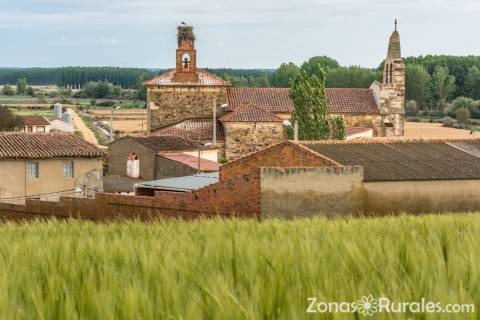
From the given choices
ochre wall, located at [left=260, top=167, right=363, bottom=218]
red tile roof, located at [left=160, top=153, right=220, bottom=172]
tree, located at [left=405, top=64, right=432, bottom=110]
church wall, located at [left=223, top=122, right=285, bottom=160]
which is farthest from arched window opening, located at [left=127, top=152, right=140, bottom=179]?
tree, located at [left=405, top=64, right=432, bottom=110]

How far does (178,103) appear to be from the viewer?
53094 mm

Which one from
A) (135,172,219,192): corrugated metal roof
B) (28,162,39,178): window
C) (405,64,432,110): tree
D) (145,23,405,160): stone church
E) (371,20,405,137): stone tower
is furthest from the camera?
(405,64,432,110): tree

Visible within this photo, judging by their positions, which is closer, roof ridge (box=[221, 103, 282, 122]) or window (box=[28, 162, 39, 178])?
window (box=[28, 162, 39, 178])

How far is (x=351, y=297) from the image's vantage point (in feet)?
18.9

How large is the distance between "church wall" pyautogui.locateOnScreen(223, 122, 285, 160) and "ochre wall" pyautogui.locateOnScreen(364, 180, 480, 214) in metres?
25.0

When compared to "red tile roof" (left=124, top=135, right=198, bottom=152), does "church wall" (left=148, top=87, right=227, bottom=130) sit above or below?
above

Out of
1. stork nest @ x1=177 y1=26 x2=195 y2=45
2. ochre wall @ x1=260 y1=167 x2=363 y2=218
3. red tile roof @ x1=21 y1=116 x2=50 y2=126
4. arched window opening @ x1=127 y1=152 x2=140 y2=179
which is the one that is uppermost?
stork nest @ x1=177 y1=26 x2=195 y2=45

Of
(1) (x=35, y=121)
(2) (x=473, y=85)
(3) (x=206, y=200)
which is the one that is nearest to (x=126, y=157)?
(3) (x=206, y=200)

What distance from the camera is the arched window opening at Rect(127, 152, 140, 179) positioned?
4234cm

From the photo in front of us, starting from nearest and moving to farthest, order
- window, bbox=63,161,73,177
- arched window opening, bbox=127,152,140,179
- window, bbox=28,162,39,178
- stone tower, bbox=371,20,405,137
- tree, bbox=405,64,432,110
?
window, bbox=28,162,39,178 → window, bbox=63,161,73,177 → arched window opening, bbox=127,152,140,179 → stone tower, bbox=371,20,405,137 → tree, bbox=405,64,432,110

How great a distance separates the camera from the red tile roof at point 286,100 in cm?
5303

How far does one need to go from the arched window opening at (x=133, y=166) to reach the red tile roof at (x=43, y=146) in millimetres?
6082

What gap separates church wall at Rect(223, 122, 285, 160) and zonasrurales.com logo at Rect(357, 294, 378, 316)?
41.9 metres

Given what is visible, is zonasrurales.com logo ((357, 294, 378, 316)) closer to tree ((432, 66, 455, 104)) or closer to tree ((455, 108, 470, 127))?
tree ((455, 108, 470, 127))
